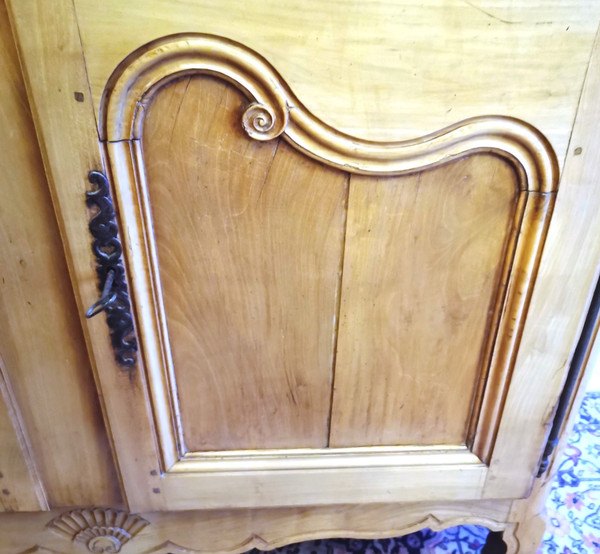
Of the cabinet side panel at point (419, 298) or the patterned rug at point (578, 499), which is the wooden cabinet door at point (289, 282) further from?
the patterned rug at point (578, 499)

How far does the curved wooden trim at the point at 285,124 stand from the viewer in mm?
429

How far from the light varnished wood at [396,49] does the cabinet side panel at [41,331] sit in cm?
9

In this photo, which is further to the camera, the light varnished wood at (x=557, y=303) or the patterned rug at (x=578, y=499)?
the patterned rug at (x=578, y=499)

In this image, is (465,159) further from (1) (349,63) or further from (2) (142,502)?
(2) (142,502)

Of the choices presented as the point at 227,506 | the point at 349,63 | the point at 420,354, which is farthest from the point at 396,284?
the point at 227,506

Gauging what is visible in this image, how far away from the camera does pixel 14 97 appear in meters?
0.44

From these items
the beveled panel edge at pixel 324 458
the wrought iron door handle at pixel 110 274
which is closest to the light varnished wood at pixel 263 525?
the beveled panel edge at pixel 324 458

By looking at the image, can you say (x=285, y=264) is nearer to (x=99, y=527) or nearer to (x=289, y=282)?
(x=289, y=282)

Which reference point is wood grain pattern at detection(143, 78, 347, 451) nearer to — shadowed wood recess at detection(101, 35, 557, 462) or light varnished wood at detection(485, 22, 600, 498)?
shadowed wood recess at detection(101, 35, 557, 462)

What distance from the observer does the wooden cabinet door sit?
45 centimetres

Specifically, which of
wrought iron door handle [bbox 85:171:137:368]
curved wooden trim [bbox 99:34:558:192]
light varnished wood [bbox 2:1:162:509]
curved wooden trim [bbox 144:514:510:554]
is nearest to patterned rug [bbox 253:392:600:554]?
curved wooden trim [bbox 144:514:510:554]

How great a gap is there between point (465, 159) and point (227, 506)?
1.84 feet

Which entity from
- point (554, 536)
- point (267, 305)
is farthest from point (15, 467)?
point (554, 536)

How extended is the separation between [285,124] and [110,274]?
245 millimetres
